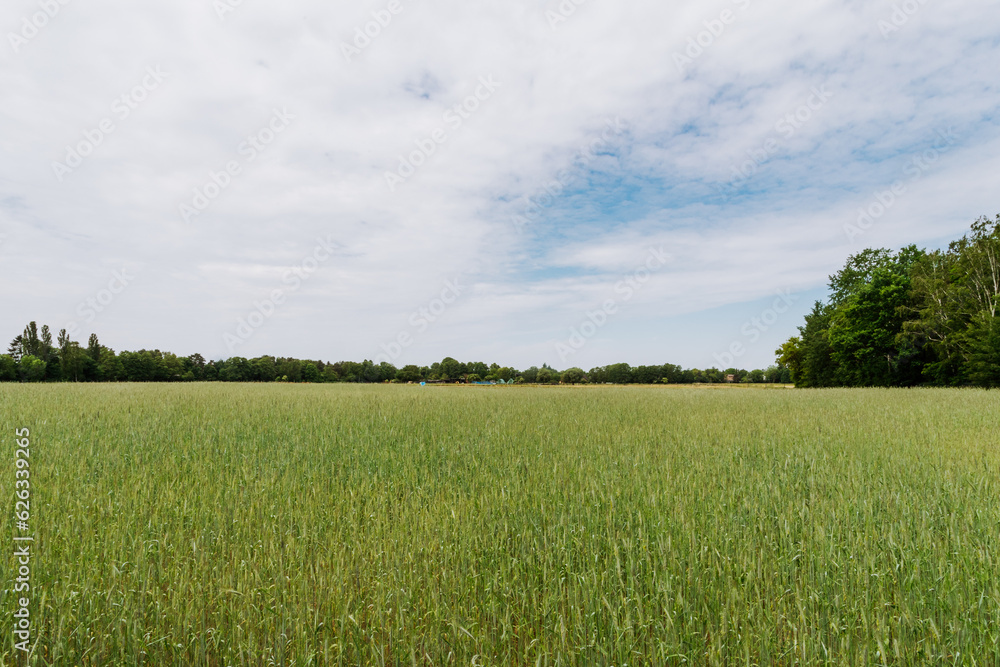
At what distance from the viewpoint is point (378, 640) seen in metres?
2.59

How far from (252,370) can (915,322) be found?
3113 inches

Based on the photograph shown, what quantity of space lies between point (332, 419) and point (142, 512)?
6600 millimetres

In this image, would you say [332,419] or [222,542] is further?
[332,419]

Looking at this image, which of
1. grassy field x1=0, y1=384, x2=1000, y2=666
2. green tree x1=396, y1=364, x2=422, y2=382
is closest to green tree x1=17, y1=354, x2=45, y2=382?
green tree x1=396, y1=364, x2=422, y2=382

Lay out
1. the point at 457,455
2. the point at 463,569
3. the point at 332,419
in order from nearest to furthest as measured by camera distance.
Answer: the point at 463,569
the point at 457,455
the point at 332,419

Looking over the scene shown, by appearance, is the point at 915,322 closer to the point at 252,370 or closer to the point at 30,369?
the point at 252,370

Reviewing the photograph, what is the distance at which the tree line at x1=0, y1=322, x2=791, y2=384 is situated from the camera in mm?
54250

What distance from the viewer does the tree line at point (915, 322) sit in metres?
28.2

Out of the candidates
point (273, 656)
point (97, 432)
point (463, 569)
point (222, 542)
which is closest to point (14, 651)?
point (222, 542)

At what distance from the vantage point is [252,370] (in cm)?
6781

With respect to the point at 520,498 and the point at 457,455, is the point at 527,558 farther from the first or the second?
the point at 457,455

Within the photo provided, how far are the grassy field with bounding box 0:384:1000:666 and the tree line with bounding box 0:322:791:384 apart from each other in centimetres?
6711

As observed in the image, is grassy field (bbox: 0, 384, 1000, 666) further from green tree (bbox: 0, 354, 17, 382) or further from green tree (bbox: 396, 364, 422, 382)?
green tree (bbox: 396, 364, 422, 382)

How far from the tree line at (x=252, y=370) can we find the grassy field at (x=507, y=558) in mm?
67106
